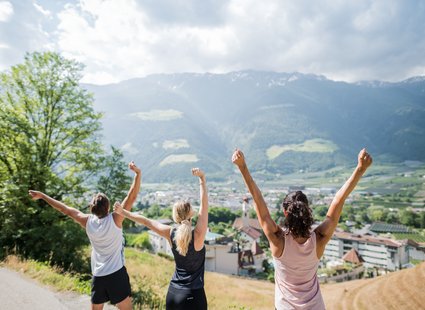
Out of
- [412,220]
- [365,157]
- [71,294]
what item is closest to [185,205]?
[365,157]

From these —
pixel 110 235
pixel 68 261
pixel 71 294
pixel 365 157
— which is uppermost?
pixel 365 157

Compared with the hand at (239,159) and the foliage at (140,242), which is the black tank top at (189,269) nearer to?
the hand at (239,159)

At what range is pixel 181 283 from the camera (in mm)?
3012

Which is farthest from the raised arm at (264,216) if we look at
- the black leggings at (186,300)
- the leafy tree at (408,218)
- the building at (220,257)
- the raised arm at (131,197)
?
the leafy tree at (408,218)

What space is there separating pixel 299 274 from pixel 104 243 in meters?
2.26

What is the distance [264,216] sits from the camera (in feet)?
7.97

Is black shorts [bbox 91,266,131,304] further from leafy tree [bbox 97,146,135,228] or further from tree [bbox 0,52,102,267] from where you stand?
leafy tree [bbox 97,146,135,228]

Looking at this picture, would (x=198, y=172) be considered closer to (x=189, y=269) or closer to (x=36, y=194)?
(x=189, y=269)

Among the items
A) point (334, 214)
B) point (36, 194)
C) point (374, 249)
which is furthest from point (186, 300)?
point (374, 249)

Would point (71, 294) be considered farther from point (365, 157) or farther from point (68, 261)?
point (68, 261)

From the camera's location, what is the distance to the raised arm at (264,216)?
94.4 inches

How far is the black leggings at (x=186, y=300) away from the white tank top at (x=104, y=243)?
103 cm

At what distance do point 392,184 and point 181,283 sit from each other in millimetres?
204493

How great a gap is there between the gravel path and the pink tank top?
386 cm
